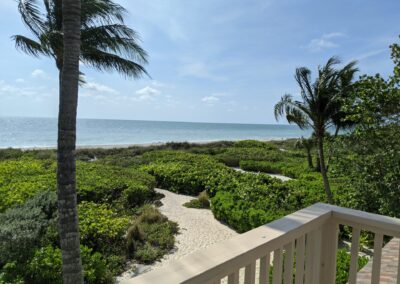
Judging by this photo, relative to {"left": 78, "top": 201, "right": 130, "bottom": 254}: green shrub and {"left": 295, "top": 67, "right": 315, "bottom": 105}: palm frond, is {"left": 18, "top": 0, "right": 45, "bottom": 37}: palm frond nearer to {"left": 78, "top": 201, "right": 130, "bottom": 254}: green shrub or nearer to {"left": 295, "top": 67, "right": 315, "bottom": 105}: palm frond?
{"left": 78, "top": 201, "right": 130, "bottom": 254}: green shrub

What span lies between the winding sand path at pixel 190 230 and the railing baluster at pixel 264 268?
4.62 m

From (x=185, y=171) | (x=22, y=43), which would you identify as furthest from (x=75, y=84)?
(x=185, y=171)

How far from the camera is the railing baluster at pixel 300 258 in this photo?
4.88 ft

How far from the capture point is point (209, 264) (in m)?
0.98

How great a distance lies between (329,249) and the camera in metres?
1.70

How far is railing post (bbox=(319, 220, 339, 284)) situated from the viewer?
170 cm

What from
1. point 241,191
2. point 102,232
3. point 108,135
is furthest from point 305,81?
point 108,135

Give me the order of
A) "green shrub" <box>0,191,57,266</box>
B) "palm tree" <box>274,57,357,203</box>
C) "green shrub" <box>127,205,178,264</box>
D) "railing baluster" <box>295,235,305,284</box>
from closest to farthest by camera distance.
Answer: "railing baluster" <box>295,235,305,284</box>
"green shrub" <box>0,191,57,266</box>
"green shrub" <box>127,205,178,264</box>
"palm tree" <box>274,57,357,203</box>

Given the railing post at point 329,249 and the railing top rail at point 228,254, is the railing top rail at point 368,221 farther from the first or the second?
the railing top rail at point 228,254

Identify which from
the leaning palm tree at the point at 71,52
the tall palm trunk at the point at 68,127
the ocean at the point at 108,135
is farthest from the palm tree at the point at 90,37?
the ocean at the point at 108,135

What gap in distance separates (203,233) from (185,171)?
577cm

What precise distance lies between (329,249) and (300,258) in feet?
0.98

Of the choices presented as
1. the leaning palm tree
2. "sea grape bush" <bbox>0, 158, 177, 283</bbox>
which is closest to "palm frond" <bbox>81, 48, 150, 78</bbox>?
the leaning palm tree

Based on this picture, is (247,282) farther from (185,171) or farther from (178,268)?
(185,171)
